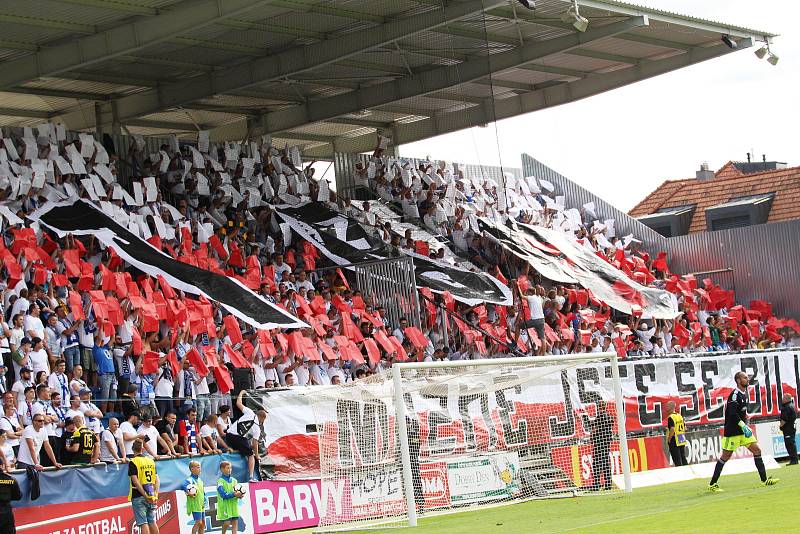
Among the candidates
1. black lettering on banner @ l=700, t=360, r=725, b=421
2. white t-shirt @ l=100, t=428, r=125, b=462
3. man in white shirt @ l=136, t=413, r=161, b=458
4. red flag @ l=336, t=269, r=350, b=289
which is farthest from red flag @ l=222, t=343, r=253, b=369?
black lettering on banner @ l=700, t=360, r=725, b=421

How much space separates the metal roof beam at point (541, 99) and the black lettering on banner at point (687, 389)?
975 centimetres

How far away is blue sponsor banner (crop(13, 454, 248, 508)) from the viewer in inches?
622

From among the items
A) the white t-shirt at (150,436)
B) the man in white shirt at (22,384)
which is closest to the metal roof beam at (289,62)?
the white t-shirt at (150,436)

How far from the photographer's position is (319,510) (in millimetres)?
18938

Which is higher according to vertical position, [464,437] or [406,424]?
[406,424]

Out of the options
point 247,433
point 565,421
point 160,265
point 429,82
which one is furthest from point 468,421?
point 429,82

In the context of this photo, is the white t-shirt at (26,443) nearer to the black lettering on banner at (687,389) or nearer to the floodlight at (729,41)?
the black lettering on banner at (687,389)

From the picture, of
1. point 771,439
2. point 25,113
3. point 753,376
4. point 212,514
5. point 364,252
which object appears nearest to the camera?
point 212,514

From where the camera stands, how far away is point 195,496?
1700 cm

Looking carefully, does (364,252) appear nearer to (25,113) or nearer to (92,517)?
(25,113)

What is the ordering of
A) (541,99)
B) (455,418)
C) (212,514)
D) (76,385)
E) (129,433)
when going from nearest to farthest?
(129,433) → (76,385) → (212,514) → (455,418) → (541,99)

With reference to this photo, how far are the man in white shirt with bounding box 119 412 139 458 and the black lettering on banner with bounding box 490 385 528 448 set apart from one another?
560 centimetres

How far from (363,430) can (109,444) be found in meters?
3.55

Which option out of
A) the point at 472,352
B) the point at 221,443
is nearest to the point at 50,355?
the point at 221,443
